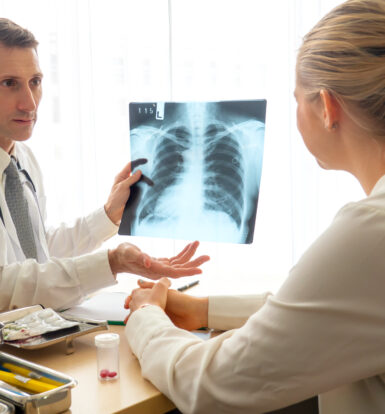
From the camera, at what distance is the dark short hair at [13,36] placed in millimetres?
1647

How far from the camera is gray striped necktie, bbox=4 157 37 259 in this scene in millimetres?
1624

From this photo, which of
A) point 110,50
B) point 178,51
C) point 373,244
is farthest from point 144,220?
point 110,50

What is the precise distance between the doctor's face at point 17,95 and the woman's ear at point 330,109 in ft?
3.55

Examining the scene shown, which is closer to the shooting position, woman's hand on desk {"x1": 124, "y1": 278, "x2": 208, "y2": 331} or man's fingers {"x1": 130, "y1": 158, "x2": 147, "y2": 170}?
woman's hand on desk {"x1": 124, "y1": 278, "x2": 208, "y2": 331}

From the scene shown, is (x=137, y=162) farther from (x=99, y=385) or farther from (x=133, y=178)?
(x=99, y=385)

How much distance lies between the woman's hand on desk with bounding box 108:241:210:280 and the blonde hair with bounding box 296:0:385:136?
613mm

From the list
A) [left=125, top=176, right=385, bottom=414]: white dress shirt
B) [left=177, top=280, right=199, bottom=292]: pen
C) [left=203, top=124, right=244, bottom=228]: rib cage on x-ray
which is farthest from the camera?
[left=177, top=280, right=199, bottom=292]: pen

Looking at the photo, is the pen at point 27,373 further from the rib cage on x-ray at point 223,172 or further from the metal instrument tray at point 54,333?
the rib cage on x-ray at point 223,172

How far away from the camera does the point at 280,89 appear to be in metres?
2.68

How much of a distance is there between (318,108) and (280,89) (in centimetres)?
180

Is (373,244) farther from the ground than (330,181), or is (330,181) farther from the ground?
(373,244)

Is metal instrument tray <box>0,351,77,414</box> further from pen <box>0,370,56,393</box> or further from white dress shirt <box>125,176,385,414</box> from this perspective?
white dress shirt <box>125,176,385,414</box>

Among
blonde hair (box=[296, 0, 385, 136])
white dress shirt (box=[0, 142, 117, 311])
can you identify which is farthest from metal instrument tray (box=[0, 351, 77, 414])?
blonde hair (box=[296, 0, 385, 136])

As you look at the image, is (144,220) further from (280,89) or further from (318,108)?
(280,89)
